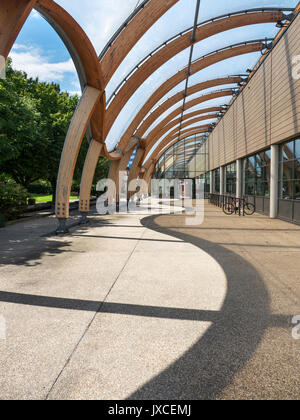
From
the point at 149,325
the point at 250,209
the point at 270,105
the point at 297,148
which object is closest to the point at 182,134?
the point at 250,209

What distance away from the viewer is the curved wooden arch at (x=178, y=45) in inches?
596

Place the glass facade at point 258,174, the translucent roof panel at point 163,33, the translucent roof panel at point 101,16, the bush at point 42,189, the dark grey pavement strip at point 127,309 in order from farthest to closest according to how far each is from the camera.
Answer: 1. the bush at point 42,189
2. the glass facade at point 258,174
3. the translucent roof panel at point 163,33
4. the translucent roof panel at point 101,16
5. the dark grey pavement strip at point 127,309

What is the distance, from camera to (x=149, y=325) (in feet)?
12.3

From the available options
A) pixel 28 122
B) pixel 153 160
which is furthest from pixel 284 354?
pixel 153 160

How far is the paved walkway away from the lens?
263 cm

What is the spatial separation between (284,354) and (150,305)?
1879 mm

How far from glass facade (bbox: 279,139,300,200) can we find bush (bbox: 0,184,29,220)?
42.5 feet

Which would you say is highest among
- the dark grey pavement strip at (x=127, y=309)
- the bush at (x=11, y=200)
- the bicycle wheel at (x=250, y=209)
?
the bush at (x=11, y=200)

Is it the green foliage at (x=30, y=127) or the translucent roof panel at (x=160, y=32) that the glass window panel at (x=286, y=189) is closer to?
the translucent roof panel at (x=160, y=32)

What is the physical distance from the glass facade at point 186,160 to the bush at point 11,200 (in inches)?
1225

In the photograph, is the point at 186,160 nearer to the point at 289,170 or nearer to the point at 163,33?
the point at 163,33

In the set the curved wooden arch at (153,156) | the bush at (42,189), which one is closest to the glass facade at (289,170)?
the curved wooden arch at (153,156)

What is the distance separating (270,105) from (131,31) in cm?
821

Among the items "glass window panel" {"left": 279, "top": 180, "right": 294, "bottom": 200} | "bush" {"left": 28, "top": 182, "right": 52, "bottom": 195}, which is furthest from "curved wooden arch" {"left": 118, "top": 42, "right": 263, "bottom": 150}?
"bush" {"left": 28, "top": 182, "right": 52, "bottom": 195}
